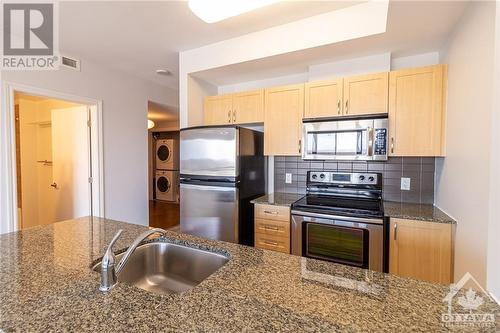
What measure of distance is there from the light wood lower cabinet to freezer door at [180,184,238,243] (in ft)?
0.81

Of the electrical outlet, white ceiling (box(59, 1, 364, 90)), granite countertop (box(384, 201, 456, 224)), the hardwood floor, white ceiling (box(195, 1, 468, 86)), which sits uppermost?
white ceiling (box(59, 1, 364, 90))

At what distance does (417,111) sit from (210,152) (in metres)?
1.93

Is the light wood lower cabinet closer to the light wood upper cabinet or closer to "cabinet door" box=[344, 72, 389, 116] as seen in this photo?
the light wood upper cabinet

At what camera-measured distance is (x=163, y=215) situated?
563 cm

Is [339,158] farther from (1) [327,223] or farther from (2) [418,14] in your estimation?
(2) [418,14]

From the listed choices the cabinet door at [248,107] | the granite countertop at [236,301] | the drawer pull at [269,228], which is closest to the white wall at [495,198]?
the granite countertop at [236,301]

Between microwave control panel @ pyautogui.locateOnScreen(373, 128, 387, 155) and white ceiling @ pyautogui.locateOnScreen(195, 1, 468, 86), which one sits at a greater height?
white ceiling @ pyautogui.locateOnScreen(195, 1, 468, 86)

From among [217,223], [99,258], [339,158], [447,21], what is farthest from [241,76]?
[99,258]

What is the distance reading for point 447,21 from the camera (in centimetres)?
180

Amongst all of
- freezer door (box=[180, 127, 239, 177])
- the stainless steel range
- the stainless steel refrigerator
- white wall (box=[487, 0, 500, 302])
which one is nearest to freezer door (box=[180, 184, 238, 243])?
the stainless steel refrigerator

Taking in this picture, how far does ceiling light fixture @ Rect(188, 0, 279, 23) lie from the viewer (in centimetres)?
150

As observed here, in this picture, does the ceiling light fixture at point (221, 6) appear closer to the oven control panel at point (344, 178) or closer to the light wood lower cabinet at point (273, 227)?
the light wood lower cabinet at point (273, 227)

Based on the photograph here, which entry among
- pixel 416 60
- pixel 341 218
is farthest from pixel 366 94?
pixel 341 218

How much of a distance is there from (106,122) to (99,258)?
110 inches
